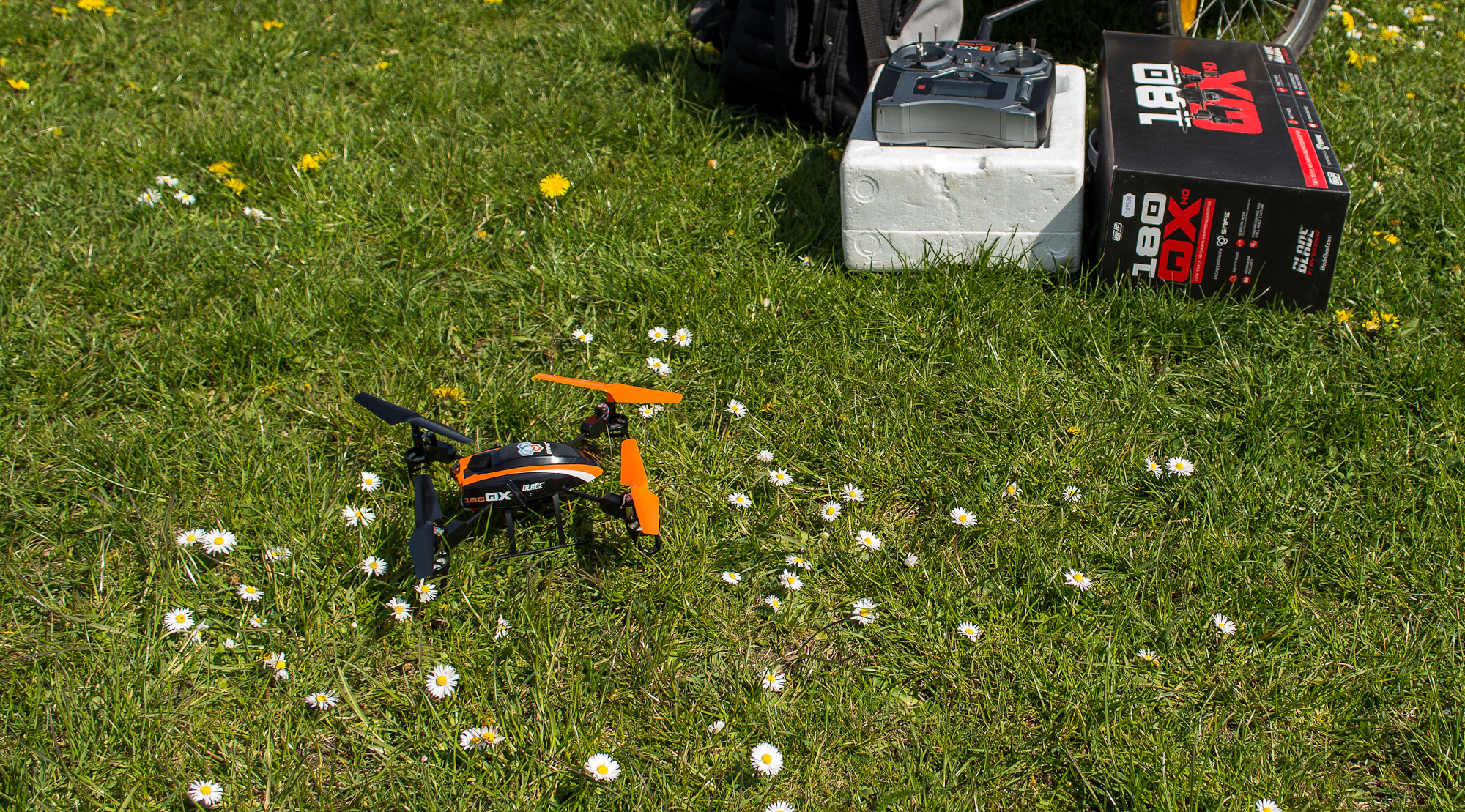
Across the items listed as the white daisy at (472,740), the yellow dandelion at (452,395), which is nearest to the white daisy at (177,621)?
the white daisy at (472,740)

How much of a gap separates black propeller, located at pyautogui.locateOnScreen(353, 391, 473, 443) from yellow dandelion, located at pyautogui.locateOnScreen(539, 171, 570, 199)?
53.6 inches

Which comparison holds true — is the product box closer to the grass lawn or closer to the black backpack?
the grass lawn

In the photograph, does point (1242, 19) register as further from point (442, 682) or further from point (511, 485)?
point (442, 682)

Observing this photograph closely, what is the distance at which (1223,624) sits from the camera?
6.87 ft

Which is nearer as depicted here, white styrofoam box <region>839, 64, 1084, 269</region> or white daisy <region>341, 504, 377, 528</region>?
white daisy <region>341, 504, 377, 528</region>

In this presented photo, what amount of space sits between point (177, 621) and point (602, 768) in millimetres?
972

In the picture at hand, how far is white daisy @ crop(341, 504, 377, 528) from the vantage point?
2.28m

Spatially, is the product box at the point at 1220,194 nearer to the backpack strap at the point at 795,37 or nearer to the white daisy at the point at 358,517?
the backpack strap at the point at 795,37

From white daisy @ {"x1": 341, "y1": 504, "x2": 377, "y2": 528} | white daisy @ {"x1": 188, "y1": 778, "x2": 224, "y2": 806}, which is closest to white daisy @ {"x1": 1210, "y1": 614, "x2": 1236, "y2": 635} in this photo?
white daisy @ {"x1": 341, "y1": 504, "x2": 377, "y2": 528}

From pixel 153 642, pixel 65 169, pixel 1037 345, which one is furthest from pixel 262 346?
pixel 1037 345

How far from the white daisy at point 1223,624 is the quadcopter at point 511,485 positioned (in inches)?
46.0

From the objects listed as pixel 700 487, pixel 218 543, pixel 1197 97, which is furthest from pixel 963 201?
pixel 218 543

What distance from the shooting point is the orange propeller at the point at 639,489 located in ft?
6.63

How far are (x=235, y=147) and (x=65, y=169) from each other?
1.96ft
